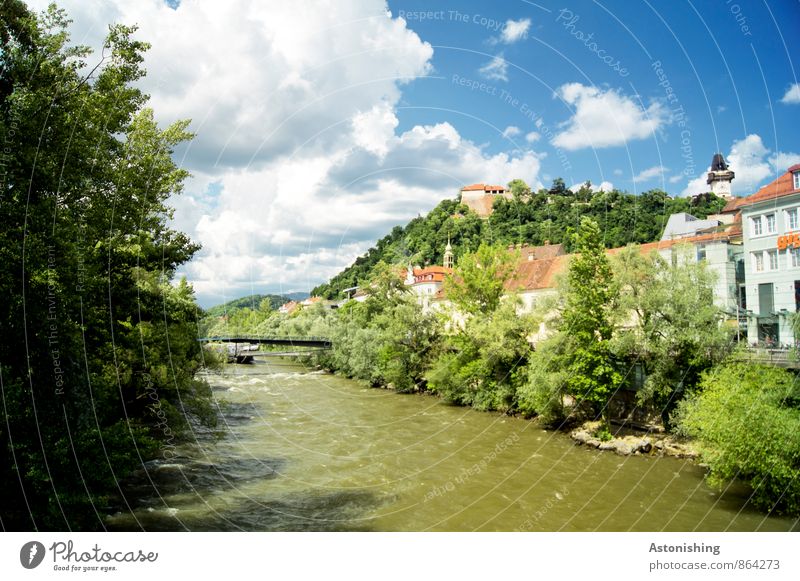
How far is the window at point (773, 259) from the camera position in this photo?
16.1 meters

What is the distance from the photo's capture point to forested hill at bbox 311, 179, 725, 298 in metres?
47.7

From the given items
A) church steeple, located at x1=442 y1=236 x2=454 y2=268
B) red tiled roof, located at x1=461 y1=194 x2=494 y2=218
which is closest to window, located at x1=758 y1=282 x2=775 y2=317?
church steeple, located at x1=442 y1=236 x2=454 y2=268

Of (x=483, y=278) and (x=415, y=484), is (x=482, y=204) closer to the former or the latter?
(x=483, y=278)

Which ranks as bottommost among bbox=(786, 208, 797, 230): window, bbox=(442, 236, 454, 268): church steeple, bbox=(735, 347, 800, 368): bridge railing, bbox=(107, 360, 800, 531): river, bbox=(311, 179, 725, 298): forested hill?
bbox=(107, 360, 800, 531): river

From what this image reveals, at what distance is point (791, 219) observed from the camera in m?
15.1

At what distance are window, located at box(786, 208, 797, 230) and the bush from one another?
408 cm

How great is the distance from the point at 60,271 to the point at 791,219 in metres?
17.8

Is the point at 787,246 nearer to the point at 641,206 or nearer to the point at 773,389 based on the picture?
the point at 773,389

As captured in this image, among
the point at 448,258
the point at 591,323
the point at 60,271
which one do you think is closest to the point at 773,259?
the point at 591,323

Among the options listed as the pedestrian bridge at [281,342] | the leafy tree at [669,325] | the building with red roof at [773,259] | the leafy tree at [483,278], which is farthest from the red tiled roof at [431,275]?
the building with red roof at [773,259]

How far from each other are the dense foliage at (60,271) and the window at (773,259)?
17.4m

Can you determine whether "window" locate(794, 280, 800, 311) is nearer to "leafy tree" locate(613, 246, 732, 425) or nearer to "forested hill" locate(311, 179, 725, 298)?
"leafy tree" locate(613, 246, 732, 425)

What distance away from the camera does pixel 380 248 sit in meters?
58.4
